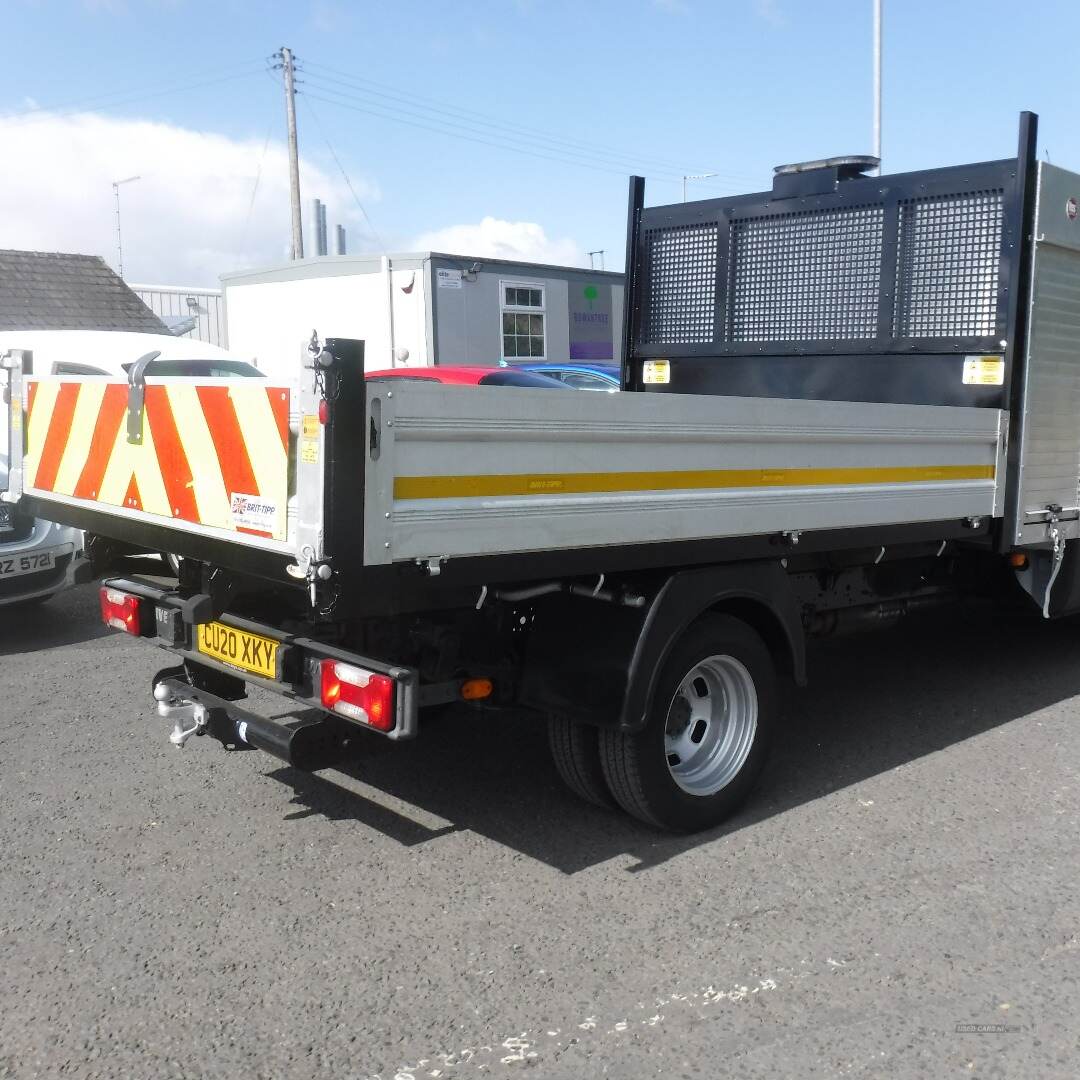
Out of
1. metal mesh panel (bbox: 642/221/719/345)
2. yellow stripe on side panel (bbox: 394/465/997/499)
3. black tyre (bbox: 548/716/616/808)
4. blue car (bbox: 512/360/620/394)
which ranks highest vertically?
metal mesh panel (bbox: 642/221/719/345)

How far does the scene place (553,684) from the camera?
388 centimetres

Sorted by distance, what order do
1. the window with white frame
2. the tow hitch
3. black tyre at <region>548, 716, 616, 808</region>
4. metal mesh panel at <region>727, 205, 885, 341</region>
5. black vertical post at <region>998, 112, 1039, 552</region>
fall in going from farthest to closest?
the window with white frame → metal mesh panel at <region>727, 205, 885, 341</region> → black vertical post at <region>998, 112, 1039, 552</region> → black tyre at <region>548, 716, 616, 808</region> → the tow hitch

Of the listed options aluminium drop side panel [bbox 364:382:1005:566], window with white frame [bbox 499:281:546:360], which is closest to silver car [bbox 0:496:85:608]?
aluminium drop side panel [bbox 364:382:1005:566]

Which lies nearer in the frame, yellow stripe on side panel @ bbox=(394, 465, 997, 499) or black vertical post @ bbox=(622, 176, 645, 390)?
yellow stripe on side panel @ bbox=(394, 465, 997, 499)

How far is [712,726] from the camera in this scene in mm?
4406

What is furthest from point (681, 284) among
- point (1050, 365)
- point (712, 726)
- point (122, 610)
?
point (122, 610)

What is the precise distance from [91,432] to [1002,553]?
13.3ft

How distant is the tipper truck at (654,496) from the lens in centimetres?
322

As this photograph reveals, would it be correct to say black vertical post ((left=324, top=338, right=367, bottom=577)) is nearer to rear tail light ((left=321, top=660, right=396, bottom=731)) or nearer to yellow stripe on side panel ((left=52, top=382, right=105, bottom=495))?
rear tail light ((left=321, top=660, right=396, bottom=731))

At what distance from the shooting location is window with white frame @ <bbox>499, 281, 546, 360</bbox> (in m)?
19.8

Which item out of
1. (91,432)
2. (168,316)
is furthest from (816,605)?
(168,316)

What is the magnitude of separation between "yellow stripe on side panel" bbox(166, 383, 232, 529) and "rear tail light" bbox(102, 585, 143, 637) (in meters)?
0.95

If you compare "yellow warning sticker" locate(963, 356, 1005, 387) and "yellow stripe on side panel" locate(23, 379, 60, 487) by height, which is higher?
"yellow warning sticker" locate(963, 356, 1005, 387)

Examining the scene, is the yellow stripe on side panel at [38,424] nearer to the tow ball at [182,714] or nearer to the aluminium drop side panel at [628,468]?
the tow ball at [182,714]
